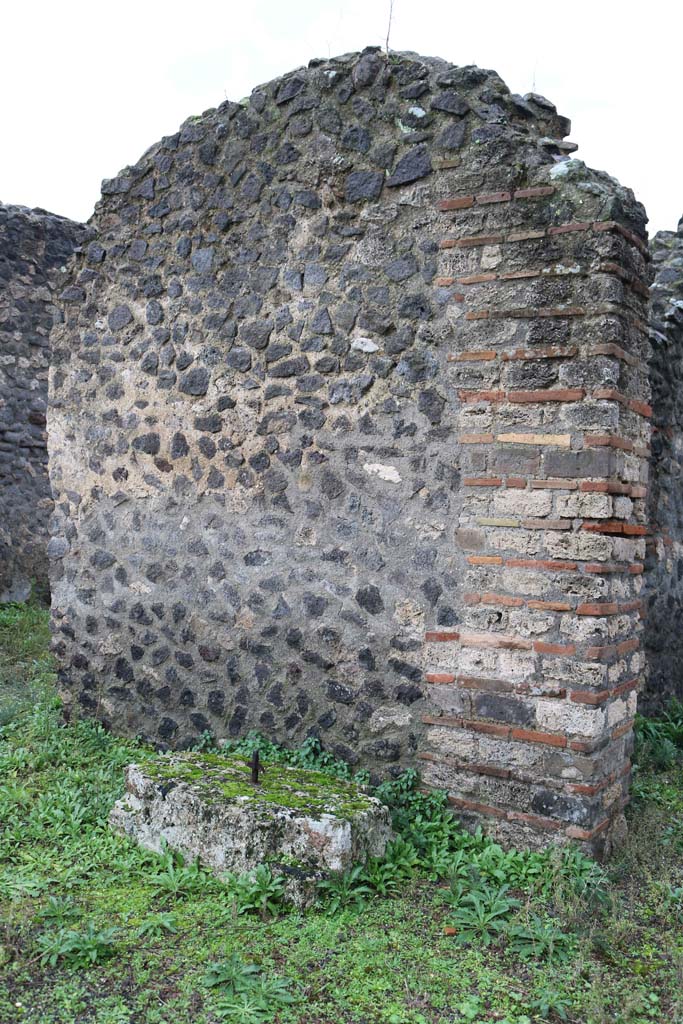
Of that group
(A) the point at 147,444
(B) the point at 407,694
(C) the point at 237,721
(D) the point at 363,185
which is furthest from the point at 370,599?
(D) the point at 363,185

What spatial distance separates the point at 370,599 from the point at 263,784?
3.49ft

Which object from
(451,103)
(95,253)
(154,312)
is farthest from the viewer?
(95,253)

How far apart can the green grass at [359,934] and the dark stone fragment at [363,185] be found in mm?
3054

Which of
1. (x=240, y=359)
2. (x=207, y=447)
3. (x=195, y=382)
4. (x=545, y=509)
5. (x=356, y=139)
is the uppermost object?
(x=356, y=139)

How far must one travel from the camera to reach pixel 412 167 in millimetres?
4320

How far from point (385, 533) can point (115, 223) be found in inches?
113

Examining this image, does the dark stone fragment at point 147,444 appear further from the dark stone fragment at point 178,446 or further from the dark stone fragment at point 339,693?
the dark stone fragment at point 339,693

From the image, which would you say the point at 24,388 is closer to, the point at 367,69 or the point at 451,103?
the point at 367,69

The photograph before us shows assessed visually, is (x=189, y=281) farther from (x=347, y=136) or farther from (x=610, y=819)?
(x=610, y=819)

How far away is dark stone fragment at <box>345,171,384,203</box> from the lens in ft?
14.6

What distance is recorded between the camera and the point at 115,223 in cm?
555

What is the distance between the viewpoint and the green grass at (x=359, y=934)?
283 cm

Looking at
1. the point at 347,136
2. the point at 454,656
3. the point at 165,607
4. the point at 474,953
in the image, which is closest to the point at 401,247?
the point at 347,136

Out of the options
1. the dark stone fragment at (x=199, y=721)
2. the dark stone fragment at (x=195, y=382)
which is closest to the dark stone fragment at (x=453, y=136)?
the dark stone fragment at (x=195, y=382)
